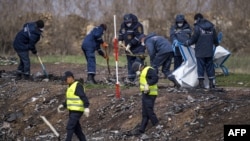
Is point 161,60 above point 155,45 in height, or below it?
below

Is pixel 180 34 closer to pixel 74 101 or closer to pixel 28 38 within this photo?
pixel 28 38

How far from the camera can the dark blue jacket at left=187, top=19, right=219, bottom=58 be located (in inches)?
622

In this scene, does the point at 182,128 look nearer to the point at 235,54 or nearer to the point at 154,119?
the point at 154,119

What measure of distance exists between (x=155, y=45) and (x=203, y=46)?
121cm

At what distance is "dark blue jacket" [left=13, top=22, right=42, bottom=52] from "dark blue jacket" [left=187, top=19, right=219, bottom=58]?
561 cm

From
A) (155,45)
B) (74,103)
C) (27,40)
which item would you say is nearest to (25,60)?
(27,40)

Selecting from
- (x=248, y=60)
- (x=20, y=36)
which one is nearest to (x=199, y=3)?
(x=248, y=60)

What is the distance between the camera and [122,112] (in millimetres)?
14570

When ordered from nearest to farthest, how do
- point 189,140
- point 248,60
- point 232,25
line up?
point 189,140 < point 248,60 < point 232,25

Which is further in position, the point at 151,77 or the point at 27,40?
the point at 27,40

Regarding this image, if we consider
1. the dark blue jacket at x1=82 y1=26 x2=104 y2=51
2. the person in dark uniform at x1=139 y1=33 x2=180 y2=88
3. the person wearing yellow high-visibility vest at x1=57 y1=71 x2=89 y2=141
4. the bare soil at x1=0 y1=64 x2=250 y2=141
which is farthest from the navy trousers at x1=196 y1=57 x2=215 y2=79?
the person wearing yellow high-visibility vest at x1=57 y1=71 x2=89 y2=141

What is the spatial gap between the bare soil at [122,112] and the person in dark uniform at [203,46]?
617 millimetres

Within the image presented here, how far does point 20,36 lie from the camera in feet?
65.0

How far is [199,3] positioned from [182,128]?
1001 inches
